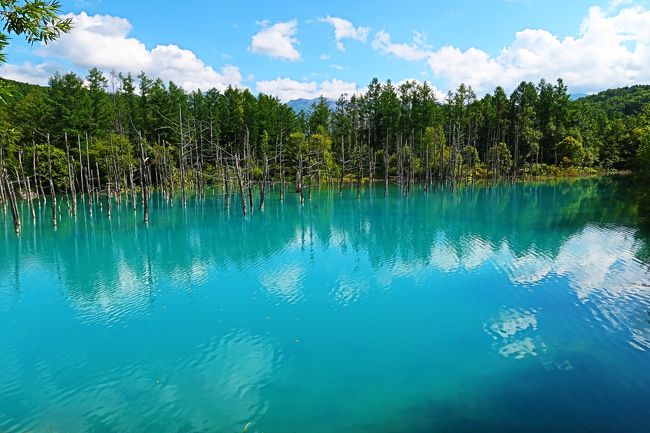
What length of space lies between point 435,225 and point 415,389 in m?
24.5

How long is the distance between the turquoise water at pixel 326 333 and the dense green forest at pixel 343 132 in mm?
30112

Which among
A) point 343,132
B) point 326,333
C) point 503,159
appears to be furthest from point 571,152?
point 326,333

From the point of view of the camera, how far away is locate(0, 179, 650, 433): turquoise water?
1018 centimetres

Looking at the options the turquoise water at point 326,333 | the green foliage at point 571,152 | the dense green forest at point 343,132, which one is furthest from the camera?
the green foliage at point 571,152

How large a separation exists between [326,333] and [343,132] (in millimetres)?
65426

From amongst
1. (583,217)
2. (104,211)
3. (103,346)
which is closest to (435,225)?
(583,217)

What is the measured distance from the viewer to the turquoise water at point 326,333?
33.4 feet

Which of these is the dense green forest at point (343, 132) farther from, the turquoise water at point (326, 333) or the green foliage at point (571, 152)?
the turquoise water at point (326, 333)

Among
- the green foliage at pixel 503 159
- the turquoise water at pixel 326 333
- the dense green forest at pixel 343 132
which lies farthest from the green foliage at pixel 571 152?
the turquoise water at pixel 326 333

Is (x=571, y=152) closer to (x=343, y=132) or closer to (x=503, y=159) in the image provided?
(x=503, y=159)

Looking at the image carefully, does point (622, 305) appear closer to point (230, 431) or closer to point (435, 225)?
point (230, 431)

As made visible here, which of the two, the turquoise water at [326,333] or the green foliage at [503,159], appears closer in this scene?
the turquoise water at [326,333]

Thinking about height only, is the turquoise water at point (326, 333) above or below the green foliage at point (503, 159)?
below

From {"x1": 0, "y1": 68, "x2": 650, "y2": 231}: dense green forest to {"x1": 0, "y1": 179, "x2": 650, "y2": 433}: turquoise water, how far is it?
30.1 meters
